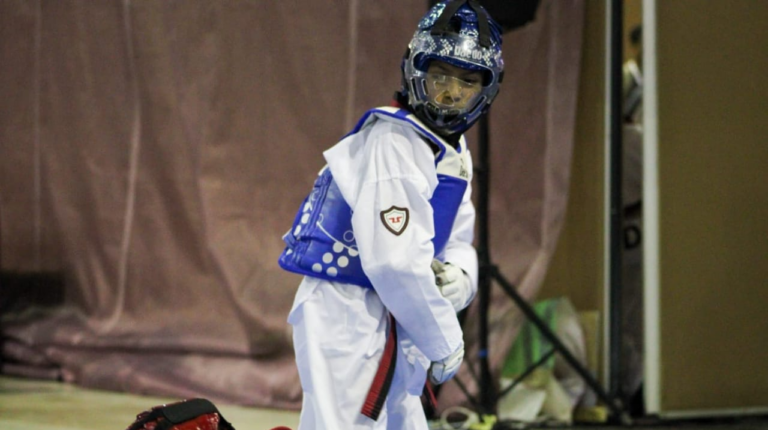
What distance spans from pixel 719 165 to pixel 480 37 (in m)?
2.28

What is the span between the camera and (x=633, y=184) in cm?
409

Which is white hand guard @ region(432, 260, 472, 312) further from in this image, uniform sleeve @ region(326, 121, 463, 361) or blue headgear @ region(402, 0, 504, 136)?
blue headgear @ region(402, 0, 504, 136)

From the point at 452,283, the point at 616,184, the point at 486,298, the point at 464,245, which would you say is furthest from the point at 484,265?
the point at 452,283

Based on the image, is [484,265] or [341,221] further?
[484,265]

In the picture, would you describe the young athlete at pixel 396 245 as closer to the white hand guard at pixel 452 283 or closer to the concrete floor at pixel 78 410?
the white hand guard at pixel 452 283

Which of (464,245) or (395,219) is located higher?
(395,219)

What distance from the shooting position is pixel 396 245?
1.74m

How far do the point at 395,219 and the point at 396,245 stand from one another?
0.05 m

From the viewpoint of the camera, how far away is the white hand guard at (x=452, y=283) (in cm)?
192

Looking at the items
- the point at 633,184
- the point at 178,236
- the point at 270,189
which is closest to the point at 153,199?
the point at 178,236

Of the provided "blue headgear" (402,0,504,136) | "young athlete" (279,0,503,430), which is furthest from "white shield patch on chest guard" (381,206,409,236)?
"blue headgear" (402,0,504,136)

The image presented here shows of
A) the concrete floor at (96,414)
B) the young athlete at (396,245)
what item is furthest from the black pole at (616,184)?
the young athlete at (396,245)

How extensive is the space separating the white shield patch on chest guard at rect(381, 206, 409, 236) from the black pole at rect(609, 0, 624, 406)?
7.34 feet

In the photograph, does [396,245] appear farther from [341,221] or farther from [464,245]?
[464,245]
